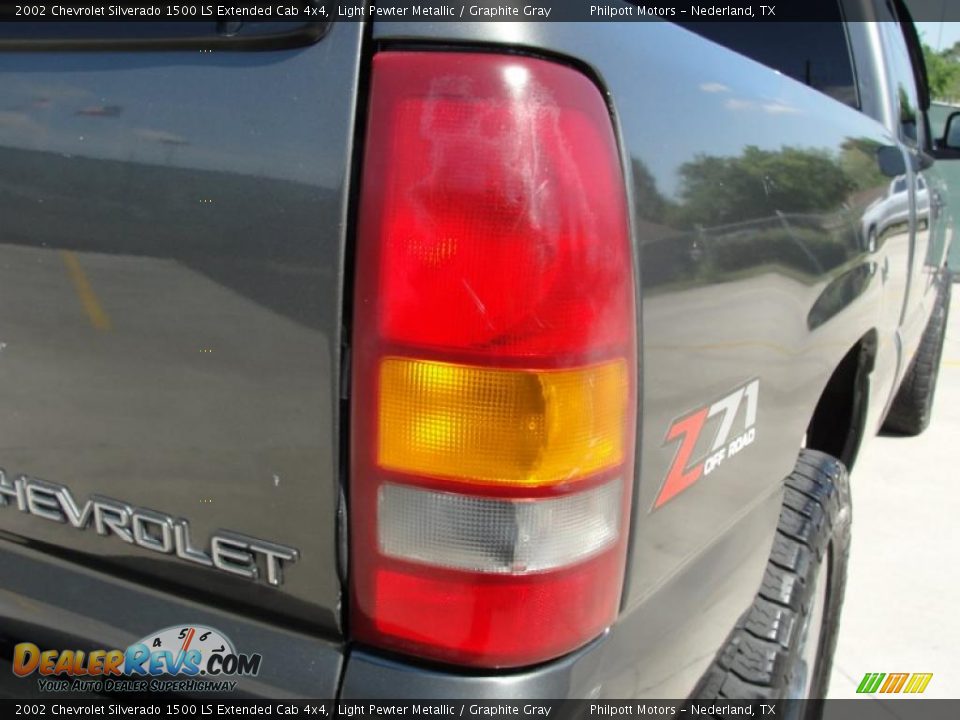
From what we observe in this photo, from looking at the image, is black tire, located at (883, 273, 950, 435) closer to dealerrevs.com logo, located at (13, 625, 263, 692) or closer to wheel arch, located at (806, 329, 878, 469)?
wheel arch, located at (806, 329, 878, 469)

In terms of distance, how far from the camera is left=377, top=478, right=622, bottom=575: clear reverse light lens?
1.00 m

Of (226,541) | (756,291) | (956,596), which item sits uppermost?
(756,291)

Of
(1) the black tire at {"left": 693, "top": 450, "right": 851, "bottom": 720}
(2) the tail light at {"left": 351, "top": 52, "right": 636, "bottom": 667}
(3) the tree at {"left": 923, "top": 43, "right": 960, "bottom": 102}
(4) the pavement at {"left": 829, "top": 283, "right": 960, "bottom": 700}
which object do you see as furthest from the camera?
(3) the tree at {"left": 923, "top": 43, "right": 960, "bottom": 102}

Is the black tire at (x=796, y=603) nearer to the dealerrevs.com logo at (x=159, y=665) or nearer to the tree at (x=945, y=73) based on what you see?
the dealerrevs.com logo at (x=159, y=665)

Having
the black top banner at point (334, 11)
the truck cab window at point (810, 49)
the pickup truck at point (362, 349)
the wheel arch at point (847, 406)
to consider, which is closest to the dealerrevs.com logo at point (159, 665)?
the pickup truck at point (362, 349)

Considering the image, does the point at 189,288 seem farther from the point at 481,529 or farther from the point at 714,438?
the point at 714,438

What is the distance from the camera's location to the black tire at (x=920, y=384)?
175 inches

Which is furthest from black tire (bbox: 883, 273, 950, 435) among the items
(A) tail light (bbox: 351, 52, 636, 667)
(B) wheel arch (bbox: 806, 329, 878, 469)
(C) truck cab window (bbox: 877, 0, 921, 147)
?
(A) tail light (bbox: 351, 52, 636, 667)

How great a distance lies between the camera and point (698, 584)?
1390mm

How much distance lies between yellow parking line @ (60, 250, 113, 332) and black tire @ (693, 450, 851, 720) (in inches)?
43.8

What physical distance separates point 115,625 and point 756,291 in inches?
41.3

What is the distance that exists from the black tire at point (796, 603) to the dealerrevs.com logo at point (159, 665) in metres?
0.81

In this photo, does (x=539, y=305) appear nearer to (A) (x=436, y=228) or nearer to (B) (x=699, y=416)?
(A) (x=436, y=228)

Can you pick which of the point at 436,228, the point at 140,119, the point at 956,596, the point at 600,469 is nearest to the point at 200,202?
the point at 140,119
